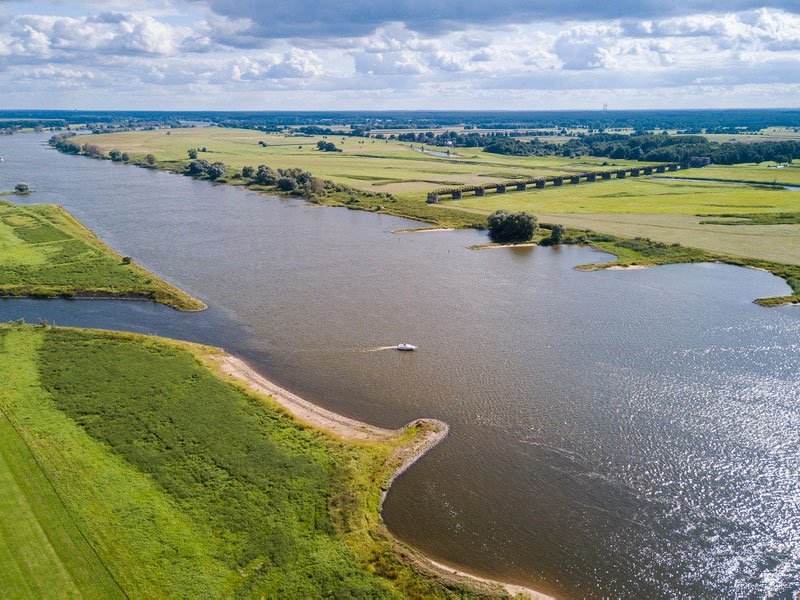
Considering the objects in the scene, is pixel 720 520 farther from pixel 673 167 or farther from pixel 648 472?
pixel 673 167

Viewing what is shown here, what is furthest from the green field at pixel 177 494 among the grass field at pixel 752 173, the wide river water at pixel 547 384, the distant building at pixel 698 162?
the distant building at pixel 698 162

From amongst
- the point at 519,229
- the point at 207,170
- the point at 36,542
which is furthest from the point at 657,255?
the point at 207,170

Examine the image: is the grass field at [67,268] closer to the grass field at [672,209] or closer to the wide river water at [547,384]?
the wide river water at [547,384]

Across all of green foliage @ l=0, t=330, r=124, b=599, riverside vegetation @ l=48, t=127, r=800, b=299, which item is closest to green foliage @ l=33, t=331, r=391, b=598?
green foliage @ l=0, t=330, r=124, b=599

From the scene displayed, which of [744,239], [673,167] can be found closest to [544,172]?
[673,167]

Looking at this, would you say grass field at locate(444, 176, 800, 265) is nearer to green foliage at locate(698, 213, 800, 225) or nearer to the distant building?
green foliage at locate(698, 213, 800, 225)

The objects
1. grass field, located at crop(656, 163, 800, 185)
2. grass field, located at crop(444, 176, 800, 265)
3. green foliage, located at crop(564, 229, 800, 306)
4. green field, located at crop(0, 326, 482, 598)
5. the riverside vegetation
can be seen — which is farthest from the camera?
grass field, located at crop(656, 163, 800, 185)
